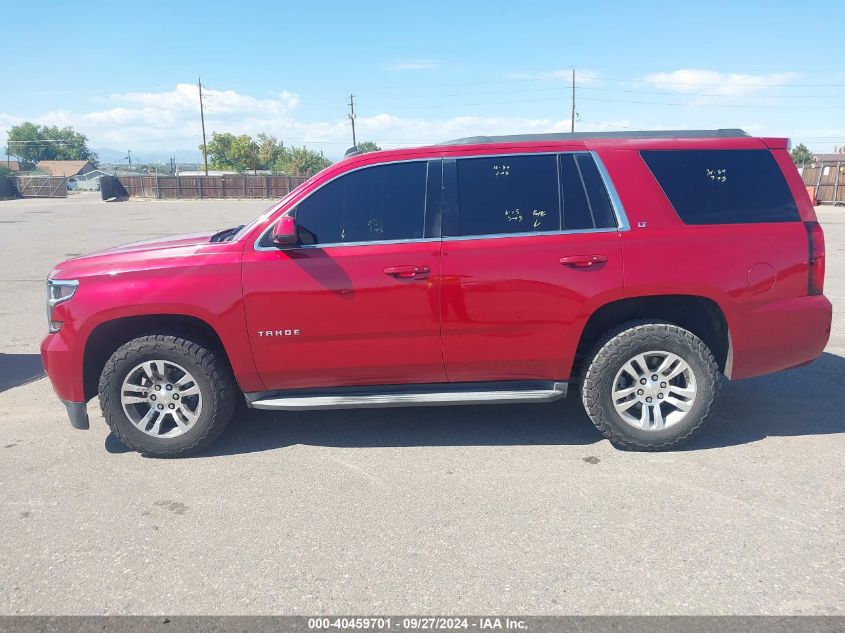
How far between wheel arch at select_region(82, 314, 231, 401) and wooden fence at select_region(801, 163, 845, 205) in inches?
1362

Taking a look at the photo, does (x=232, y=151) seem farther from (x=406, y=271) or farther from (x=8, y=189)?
(x=406, y=271)

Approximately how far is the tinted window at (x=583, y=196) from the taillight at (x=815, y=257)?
4.19ft

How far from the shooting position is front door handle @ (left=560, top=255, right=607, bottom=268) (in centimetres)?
423

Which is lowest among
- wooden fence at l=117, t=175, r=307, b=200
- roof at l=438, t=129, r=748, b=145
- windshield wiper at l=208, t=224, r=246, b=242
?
windshield wiper at l=208, t=224, r=246, b=242

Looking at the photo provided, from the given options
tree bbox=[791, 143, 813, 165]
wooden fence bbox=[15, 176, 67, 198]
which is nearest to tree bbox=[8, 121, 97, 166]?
wooden fence bbox=[15, 176, 67, 198]

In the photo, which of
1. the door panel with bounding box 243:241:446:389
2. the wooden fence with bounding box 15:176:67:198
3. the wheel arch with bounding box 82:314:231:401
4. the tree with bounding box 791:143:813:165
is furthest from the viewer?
the tree with bounding box 791:143:813:165

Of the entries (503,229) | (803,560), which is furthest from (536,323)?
(803,560)

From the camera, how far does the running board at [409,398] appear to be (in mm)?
4336

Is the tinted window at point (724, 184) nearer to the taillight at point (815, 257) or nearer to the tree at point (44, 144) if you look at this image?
the taillight at point (815, 257)

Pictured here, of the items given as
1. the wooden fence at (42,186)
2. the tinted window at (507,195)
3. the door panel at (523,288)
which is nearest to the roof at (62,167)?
the wooden fence at (42,186)

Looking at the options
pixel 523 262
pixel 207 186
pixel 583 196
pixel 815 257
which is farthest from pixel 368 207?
pixel 207 186

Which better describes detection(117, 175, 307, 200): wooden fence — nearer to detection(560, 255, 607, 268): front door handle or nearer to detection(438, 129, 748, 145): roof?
detection(438, 129, 748, 145): roof

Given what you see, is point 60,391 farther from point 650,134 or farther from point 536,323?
point 650,134

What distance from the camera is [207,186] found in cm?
5825
